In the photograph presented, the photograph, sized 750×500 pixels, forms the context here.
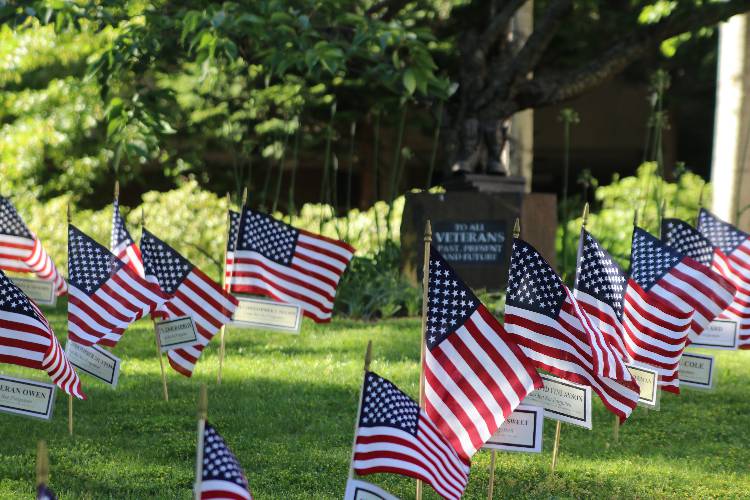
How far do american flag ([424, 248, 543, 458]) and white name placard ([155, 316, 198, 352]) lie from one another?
3058 millimetres

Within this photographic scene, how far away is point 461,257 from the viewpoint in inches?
502

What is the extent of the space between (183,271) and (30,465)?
2.04 metres

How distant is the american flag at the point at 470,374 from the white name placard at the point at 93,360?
2531 millimetres

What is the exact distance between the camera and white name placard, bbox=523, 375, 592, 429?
580 cm

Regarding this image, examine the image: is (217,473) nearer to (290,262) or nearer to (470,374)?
(470,374)

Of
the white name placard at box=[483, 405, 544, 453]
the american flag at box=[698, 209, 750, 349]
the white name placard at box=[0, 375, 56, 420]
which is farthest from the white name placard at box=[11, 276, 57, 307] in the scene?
the american flag at box=[698, 209, 750, 349]

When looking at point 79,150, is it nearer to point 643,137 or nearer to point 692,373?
point 692,373

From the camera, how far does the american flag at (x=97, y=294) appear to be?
7176 mm

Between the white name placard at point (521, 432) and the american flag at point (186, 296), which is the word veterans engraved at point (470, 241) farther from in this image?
the white name placard at point (521, 432)

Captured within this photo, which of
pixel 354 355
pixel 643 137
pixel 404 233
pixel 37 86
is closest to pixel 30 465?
pixel 354 355

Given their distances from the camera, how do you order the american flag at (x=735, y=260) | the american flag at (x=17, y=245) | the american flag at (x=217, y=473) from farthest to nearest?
the american flag at (x=17, y=245) < the american flag at (x=735, y=260) < the american flag at (x=217, y=473)

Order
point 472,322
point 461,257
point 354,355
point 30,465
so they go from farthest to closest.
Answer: point 461,257 → point 354,355 → point 30,465 → point 472,322

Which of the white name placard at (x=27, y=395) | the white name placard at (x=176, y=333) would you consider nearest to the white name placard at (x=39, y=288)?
the white name placard at (x=176, y=333)

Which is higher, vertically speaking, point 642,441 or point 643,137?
point 643,137
